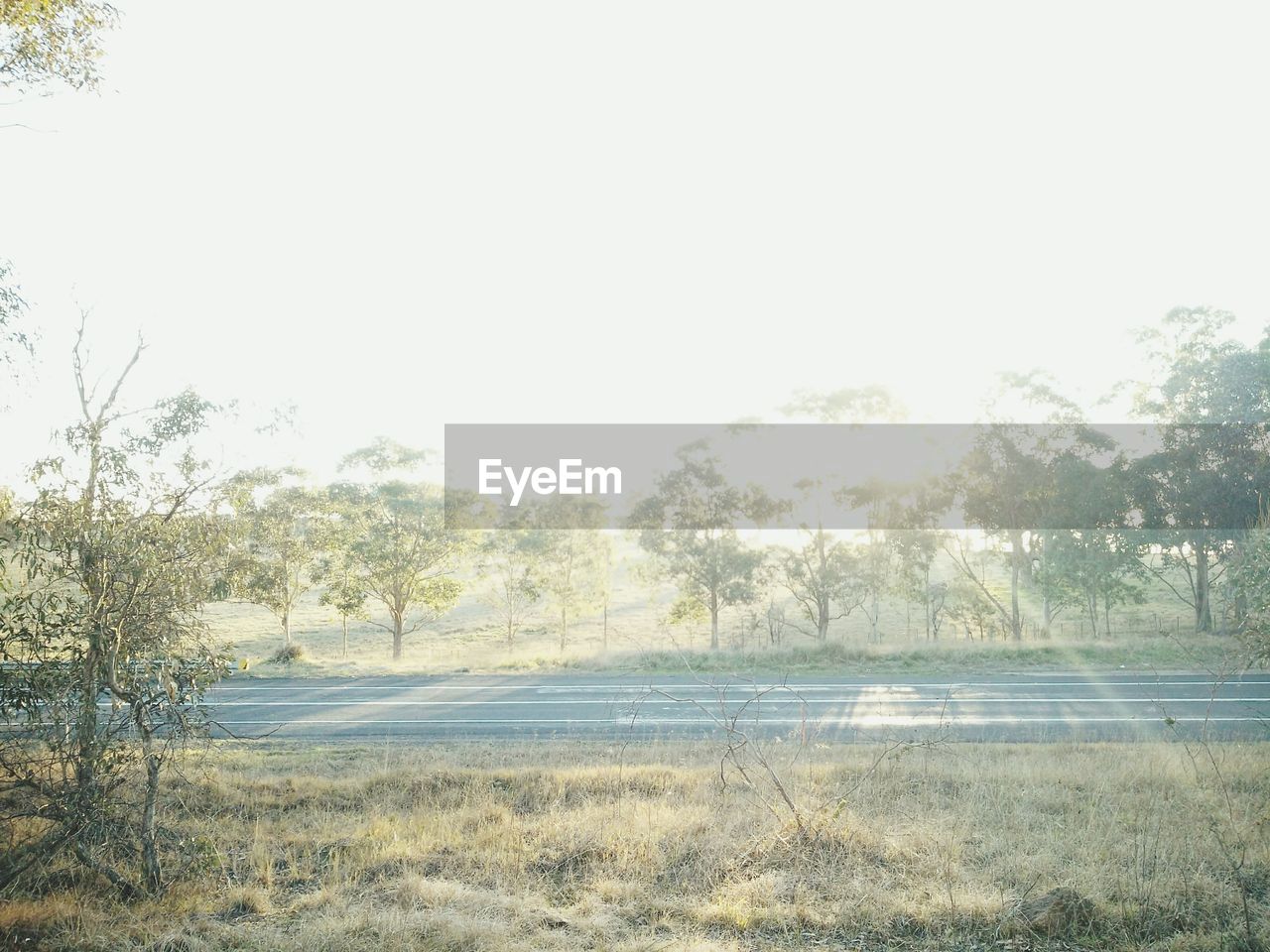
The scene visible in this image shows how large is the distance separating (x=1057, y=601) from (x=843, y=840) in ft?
84.7

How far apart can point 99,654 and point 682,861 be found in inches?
180

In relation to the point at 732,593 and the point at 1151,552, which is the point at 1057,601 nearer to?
the point at 1151,552

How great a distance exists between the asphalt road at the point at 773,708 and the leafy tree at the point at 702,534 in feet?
27.7

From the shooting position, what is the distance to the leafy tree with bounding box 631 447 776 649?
28250 mm

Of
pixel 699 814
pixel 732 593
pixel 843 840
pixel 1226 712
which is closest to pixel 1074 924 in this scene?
pixel 843 840

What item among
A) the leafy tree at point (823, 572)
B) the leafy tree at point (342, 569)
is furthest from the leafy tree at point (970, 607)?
the leafy tree at point (342, 569)

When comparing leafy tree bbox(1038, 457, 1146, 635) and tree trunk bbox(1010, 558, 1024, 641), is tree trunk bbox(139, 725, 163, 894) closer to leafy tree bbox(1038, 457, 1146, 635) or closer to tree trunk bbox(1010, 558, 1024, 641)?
tree trunk bbox(1010, 558, 1024, 641)

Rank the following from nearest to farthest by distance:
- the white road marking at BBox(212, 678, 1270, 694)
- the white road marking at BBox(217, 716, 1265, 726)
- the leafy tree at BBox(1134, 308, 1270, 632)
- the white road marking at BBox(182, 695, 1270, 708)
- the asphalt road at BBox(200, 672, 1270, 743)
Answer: the asphalt road at BBox(200, 672, 1270, 743) < the white road marking at BBox(217, 716, 1265, 726) < the white road marking at BBox(182, 695, 1270, 708) < the white road marking at BBox(212, 678, 1270, 694) < the leafy tree at BBox(1134, 308, 1270, 632)

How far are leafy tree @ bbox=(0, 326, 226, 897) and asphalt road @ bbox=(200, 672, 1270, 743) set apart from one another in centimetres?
600

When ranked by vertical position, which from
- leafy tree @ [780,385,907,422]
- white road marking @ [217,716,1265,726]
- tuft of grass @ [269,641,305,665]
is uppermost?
leafy tree @ [780,385,907,422]

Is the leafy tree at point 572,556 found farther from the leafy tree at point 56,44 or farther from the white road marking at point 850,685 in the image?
the leafy tree at point 56,44

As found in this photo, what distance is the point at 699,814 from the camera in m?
7.39

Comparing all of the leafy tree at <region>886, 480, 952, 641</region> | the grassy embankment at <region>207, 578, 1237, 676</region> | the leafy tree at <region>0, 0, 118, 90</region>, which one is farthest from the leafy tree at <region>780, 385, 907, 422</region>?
the leafy tree at <region>0, 0, 118, 90</region>

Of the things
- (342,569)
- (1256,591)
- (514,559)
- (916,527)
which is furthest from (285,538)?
(1256,591)
